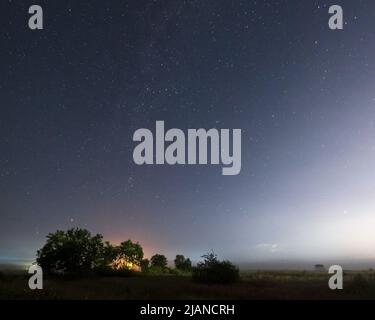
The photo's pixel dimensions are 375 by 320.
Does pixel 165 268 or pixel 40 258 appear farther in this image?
pixel 165 268

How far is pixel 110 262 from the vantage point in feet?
72.6

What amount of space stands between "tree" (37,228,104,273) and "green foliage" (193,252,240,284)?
5.40m

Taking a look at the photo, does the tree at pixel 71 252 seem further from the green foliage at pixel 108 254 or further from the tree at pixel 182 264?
the tree at pixel 182 264

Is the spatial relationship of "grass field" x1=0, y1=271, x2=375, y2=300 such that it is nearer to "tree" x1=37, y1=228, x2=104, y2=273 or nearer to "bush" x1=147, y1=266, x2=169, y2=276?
"tree" x1=37, y1=228, x2=104, y2=273

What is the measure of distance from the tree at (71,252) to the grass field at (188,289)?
1642mm

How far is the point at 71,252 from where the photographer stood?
21016 millimetres

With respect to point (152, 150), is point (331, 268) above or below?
below

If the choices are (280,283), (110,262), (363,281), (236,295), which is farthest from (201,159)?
(110,262)

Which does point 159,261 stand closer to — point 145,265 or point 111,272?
point 145,265
